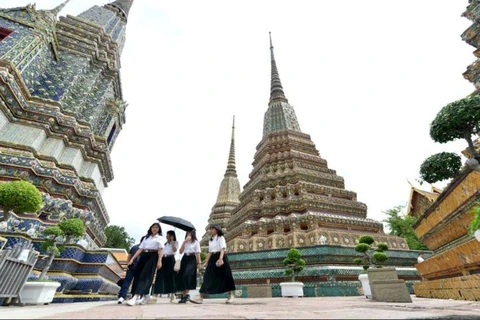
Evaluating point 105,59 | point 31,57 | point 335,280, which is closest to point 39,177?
point 31,57

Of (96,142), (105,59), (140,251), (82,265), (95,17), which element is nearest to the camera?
(140,251)

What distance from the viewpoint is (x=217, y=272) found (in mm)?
5609

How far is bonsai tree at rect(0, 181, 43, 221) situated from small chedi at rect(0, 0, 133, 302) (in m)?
1.38

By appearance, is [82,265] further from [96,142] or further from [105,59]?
[105,59]

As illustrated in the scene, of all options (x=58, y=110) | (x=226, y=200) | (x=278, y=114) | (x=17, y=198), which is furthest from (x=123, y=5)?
(x=17, y=198)

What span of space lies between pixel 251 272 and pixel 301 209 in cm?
515

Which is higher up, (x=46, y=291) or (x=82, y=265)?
(x=82, y=265)

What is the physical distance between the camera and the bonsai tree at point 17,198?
16.2 ft

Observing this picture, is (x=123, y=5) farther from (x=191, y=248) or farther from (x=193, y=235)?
(x=191, y=248)

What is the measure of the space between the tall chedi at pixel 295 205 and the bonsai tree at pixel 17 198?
11.5m

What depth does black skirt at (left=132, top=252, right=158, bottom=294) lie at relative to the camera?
5.08 m

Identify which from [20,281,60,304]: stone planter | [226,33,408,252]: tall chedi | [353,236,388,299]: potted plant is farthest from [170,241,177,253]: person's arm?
[226,33,408,252]: tall chedi

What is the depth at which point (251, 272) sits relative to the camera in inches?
525

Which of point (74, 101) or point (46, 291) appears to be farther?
point (74, 101)
